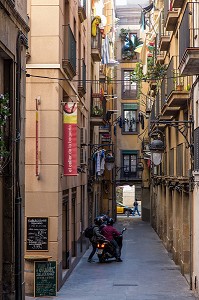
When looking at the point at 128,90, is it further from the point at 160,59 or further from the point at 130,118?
the point at 160,59

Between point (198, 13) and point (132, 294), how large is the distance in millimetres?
7601

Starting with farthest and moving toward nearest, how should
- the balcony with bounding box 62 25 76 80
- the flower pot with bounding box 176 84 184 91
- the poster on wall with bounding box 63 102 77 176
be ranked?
the flower pot with bounding box 176 84 184 91, the balcony with bounding box 62 25 76 80, the poster on wall with bounding box 63 102 77 176

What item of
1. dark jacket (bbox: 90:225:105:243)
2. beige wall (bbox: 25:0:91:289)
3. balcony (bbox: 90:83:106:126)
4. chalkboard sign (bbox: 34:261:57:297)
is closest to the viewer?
chalkboard sign (bbox: 34:261:57:297)

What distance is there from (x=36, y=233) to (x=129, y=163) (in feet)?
127

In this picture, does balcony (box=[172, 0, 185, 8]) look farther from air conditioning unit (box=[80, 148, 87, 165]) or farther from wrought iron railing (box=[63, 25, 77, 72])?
air conditioning unit (box=[80, 148, 87, 165])

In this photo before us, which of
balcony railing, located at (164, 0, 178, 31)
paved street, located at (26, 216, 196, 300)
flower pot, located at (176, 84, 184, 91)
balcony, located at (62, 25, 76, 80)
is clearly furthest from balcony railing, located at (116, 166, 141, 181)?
balcony, located at (62, 25, 76, 80)

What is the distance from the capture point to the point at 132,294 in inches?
731

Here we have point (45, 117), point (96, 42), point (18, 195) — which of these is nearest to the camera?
point (18, 195)

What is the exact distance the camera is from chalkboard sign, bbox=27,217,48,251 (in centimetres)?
1827

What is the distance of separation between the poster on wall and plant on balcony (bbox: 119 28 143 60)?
1511 inches

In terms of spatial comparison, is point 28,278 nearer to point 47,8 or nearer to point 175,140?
point 47,8

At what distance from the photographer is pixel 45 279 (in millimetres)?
17984

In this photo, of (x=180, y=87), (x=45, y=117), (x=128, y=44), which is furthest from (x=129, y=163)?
(x=45, y=117)

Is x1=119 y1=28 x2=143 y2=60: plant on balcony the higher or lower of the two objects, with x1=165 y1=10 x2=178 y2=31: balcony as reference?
higher
